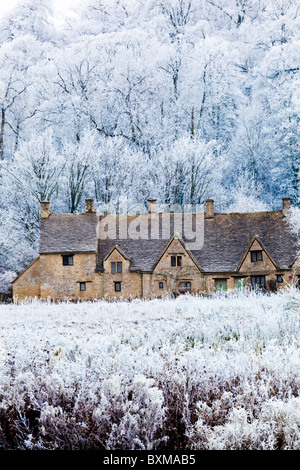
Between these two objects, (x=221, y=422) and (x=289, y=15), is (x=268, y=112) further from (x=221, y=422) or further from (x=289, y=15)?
(x=221, y=422)

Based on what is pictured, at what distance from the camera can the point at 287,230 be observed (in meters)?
38.4

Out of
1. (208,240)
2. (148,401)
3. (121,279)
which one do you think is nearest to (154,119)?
(208,240)

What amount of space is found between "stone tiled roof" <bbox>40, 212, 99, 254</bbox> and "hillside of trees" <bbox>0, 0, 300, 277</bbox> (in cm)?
417

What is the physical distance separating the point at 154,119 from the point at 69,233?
75.9 feet

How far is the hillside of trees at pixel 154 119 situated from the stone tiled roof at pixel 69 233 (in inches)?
164

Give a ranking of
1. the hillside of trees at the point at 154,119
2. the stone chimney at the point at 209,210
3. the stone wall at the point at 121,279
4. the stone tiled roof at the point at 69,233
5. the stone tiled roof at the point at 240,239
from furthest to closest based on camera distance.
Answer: the hillside of trees at the point at 154,119 → the stone chimney at the point at 209,210 → the stone tiled roof at the point at 69,233 → the stone wall at the point at 121,279 → the stone tiled roof at the point at 240,239

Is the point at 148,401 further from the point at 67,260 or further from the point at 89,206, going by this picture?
the point at 89,206

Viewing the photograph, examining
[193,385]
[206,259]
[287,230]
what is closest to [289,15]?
[287,230]

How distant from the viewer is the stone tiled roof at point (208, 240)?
3769 centimetres

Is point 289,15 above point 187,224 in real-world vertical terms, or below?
above

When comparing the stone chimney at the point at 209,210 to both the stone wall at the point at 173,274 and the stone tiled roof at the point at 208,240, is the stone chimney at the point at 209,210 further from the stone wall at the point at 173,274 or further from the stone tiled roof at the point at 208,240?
the stone wall at the point at 173,274

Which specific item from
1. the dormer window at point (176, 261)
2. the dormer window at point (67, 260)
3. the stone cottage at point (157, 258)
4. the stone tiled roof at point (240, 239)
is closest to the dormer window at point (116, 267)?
the stone cottage at point (157, 258)

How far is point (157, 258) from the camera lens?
38.4 m

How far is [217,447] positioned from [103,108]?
5364 cm
